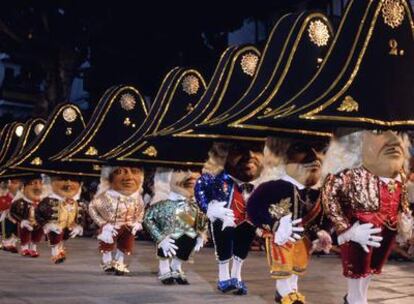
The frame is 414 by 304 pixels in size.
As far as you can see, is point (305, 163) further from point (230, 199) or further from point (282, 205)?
point (230, 199)

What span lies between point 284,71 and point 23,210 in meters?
7.59

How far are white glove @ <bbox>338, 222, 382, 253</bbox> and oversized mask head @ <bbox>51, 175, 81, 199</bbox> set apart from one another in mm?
6857

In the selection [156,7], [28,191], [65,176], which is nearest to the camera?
[65,176]

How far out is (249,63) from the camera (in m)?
8.44

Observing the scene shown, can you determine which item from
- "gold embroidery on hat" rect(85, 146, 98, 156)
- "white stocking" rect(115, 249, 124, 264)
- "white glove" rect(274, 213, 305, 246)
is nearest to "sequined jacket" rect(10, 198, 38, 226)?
"gold embroidery on hat" rect(85, 146, 98, 156)

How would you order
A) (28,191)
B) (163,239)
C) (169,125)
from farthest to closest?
(28,191), (169,125), (163,239)

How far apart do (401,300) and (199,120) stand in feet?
9.07

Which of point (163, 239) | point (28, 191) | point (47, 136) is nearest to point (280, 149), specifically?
point (163, 239)

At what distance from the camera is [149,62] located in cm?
2286

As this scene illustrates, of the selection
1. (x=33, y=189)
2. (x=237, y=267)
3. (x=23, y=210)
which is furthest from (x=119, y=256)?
(x=33, y=189)

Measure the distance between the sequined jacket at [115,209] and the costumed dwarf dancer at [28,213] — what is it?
313 centimetres

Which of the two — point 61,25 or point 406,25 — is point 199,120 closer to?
point 406,25

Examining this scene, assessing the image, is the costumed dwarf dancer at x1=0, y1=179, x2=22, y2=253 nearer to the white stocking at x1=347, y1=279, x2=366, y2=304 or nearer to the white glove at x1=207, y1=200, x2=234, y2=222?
the white glove at x1=207, y1=200, x2=234, y2=222

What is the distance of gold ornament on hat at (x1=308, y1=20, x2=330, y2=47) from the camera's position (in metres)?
6.64
